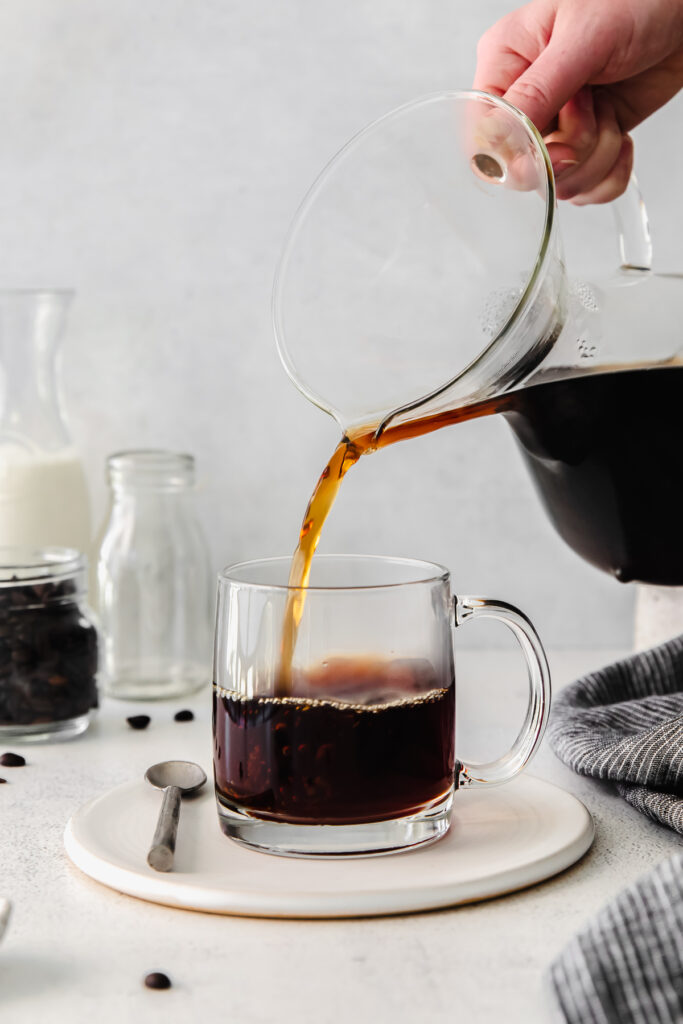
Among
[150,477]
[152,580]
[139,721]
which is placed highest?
[150,477]

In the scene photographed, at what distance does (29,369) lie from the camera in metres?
1.36

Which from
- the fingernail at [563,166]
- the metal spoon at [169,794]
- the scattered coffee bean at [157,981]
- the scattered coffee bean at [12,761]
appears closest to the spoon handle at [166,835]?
the metal spoon at [169,794]

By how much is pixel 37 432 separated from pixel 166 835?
746mm

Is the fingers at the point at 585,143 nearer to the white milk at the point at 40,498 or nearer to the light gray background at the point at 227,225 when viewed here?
the light gray background at the point at 227,225

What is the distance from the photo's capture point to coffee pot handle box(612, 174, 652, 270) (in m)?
0.97

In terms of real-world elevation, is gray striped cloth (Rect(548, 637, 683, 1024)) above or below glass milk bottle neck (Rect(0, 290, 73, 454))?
below

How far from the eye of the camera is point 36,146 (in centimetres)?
145

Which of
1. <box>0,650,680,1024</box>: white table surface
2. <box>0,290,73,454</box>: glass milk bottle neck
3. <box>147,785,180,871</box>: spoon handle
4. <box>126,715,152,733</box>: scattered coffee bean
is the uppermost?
<box>0,290,73,454</box>: glass milk bottle neck

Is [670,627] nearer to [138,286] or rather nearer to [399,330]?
[399,330]

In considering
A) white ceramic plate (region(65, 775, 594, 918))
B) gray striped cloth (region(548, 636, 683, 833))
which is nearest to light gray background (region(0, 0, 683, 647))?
gray striped cloth (region(548, 636, 683, 833))

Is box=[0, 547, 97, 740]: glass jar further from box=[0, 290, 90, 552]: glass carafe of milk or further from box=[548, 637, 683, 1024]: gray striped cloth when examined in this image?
box=[548, 637, 683, 1024]: gray striped cloth

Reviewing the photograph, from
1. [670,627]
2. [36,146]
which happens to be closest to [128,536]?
[36,146]

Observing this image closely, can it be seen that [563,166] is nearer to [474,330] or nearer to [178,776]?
[474,330]

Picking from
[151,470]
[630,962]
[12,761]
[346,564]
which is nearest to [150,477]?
[151,470]
